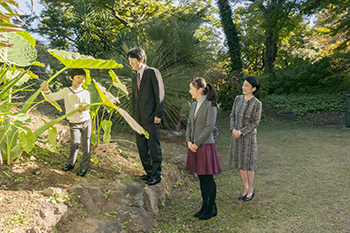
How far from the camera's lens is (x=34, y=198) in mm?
2141

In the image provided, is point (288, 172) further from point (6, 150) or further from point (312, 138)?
point (6, 150)

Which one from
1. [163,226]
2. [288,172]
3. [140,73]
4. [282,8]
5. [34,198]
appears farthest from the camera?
[282,8]

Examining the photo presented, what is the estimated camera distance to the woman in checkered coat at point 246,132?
9.92ft

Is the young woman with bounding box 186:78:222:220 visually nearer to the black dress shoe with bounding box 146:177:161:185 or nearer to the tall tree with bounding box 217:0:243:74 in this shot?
the black dress shoe with bounding box 146:177:161:185

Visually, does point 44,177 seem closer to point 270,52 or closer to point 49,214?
point 49,214

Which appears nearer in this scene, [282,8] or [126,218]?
[126,218]

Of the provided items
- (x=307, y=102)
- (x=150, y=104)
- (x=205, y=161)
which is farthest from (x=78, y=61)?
(x=307, y=102)

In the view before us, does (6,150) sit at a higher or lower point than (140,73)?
lower

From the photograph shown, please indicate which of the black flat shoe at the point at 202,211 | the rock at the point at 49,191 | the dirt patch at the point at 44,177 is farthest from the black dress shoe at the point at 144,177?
the rock at the point at 49,191

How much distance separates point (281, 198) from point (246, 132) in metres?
0.93

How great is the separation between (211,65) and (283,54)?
10.7m

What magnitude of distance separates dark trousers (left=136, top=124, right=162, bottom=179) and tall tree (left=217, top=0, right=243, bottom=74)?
856cm

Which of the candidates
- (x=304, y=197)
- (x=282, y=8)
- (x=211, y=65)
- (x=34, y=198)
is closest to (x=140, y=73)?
(x=34, y=198)

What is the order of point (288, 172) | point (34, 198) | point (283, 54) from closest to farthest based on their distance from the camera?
point (34, 198)
point (288, 172)
point (283, 54)
